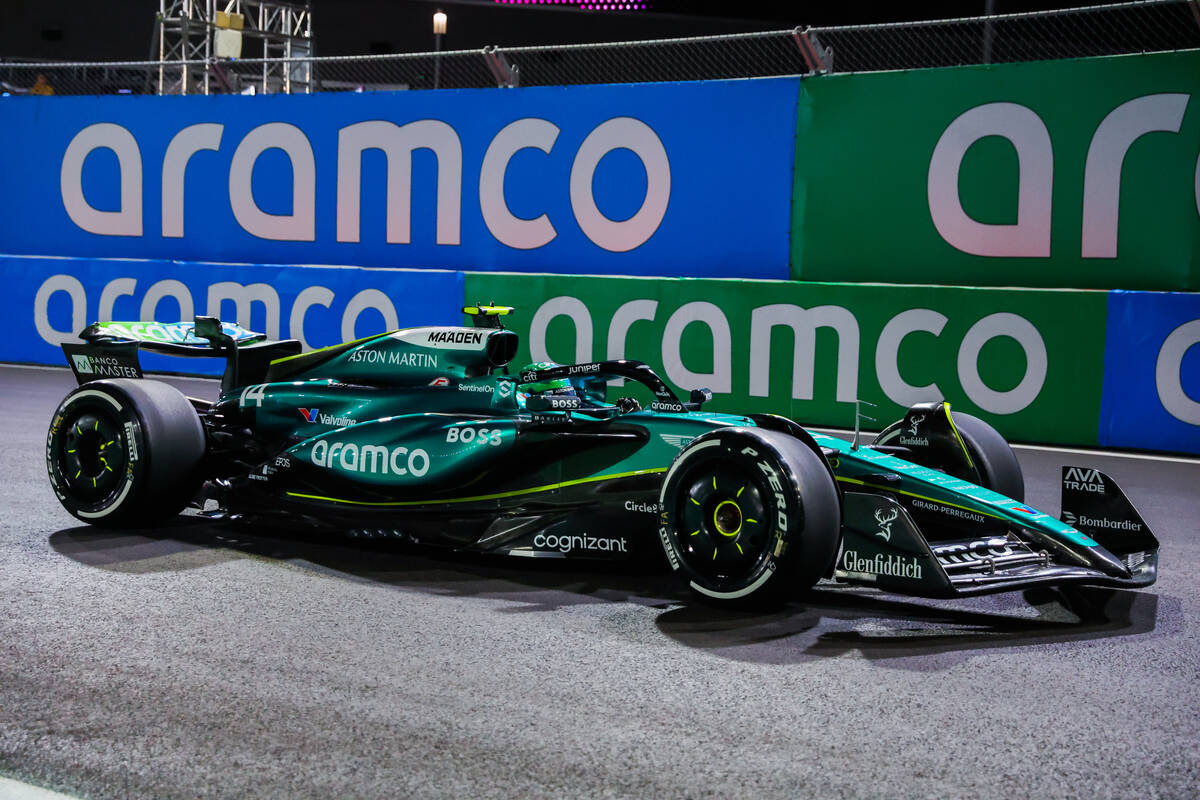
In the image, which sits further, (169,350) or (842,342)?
(842,342)

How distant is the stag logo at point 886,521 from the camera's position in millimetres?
4363

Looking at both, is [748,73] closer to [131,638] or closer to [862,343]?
[862,343]

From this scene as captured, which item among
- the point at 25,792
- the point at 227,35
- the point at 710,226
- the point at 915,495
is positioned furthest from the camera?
the point at 227,35

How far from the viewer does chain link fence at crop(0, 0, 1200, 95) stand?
14.5m

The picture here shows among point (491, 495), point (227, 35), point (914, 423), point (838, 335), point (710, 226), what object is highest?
point (227, 35)

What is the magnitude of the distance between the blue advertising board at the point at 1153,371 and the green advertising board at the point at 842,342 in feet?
0.37

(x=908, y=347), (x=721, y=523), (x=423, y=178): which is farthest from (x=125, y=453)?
(x=423, y=178)

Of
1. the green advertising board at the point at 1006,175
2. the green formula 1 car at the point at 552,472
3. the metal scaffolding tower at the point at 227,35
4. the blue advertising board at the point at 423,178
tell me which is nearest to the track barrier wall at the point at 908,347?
the green advertising board at the point at 1006,175

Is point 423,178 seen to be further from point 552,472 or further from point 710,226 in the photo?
point 552,472

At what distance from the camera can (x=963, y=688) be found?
3.85 metres

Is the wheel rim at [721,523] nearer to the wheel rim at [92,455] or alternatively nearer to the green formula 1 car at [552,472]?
the green formula 1 car at [552,472]

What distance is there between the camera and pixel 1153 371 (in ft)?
29.4

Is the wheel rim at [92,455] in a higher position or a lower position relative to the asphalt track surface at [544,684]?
higher

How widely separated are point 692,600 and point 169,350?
3.27 metres
